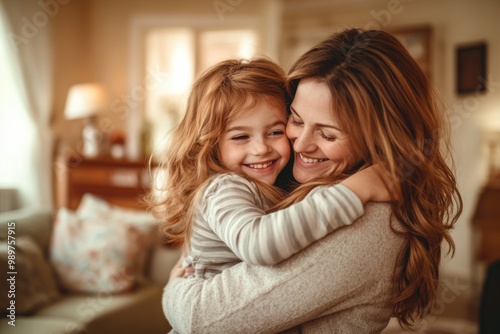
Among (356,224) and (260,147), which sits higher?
(260,147)

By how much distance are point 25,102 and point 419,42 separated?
4.66 meters

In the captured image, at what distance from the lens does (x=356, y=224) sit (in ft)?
2.96

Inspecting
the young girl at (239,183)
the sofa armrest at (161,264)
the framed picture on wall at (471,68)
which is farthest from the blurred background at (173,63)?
the young girl at (239,183)

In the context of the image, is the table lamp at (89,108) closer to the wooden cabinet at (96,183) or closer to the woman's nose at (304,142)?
the wooden cabinet at (96,183)

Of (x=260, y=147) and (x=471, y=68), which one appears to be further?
(x=471, y=68)

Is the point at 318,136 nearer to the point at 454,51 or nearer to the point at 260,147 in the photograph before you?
the point at 260,147

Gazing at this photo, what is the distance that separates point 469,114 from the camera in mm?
5535

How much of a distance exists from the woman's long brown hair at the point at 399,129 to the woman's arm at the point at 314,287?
53 mm

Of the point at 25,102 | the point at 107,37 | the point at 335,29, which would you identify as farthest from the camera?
the point at 107,37

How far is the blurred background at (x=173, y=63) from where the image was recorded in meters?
5.04

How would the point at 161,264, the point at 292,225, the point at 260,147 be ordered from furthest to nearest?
the point at 161,264 < the point at 260,147 < the point at 292,225

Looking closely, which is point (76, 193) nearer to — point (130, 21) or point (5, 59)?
point (5, 59)

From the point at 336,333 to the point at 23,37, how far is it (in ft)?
16.0

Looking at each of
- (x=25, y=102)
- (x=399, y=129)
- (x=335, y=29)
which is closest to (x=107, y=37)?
(x=25, y=102)
